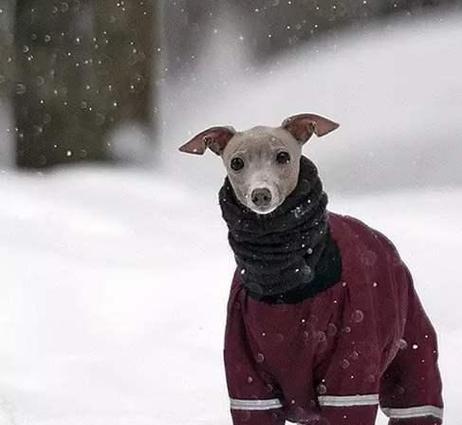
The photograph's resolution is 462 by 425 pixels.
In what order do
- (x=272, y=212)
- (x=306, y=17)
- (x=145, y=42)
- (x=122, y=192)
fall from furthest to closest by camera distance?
1. (x=306, y=17)
2. (x=145, y=42)
3. (x=122, y=192)
4. (x=272, y=212)

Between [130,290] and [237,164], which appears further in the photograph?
[130,290]

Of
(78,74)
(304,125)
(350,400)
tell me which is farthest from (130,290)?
(78,74)

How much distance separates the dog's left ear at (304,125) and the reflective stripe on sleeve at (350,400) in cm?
57

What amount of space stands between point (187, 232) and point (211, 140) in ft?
12.7

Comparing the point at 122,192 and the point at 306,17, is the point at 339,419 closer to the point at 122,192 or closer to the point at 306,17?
the point at 122,192

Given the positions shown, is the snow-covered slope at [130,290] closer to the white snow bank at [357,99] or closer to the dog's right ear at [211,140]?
the white snow bank at [357,99]

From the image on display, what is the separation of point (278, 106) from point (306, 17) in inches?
35.8

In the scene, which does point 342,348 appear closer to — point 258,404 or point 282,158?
point 258,404

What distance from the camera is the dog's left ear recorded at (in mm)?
2660

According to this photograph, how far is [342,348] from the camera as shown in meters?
2.52

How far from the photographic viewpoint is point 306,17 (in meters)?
9.21

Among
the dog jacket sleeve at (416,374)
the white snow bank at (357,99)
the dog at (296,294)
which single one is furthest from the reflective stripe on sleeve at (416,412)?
the white snow bank at (357,99)

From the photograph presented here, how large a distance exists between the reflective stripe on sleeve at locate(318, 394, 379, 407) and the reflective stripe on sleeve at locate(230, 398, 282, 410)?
15 centimetres

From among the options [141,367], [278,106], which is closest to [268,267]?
[141,367]
